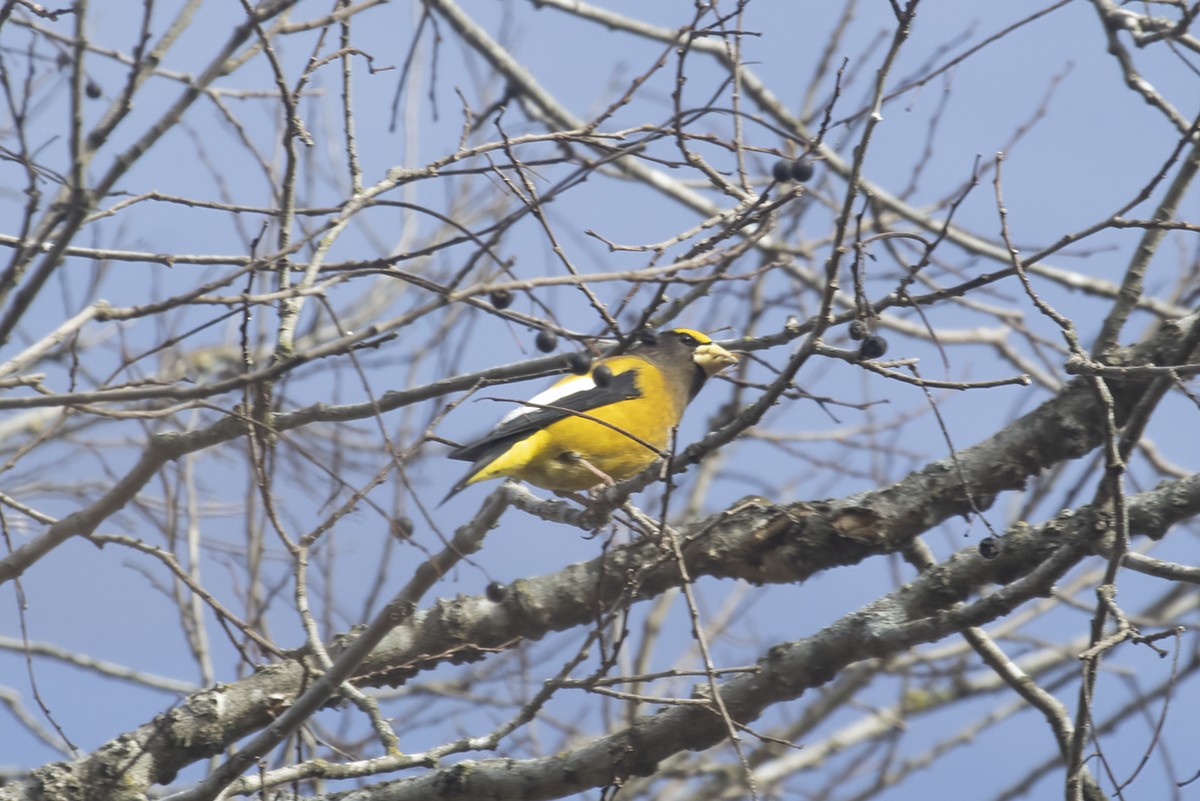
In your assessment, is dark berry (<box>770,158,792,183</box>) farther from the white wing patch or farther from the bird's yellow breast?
the white wing patch

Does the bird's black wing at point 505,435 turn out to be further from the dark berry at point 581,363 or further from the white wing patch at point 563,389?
the dark berry at point 581,363

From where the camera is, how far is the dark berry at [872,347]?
10.8ft

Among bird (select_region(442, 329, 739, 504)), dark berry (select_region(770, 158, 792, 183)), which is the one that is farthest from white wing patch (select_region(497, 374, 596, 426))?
dark berry (select_region(770, 158, 792, 183))

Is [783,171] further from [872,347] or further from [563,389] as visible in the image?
[563,389]

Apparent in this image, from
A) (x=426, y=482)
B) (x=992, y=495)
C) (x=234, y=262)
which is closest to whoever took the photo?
(x=234, y=262)

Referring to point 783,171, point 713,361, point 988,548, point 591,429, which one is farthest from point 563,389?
point 988,548

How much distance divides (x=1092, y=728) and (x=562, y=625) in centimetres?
194

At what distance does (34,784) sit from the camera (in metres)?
3.90

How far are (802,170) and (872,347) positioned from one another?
0.67 m

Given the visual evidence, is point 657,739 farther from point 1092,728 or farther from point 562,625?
point 1092,728

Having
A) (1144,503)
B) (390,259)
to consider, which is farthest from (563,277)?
(1144,503)

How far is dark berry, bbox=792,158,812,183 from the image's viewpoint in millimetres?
3631

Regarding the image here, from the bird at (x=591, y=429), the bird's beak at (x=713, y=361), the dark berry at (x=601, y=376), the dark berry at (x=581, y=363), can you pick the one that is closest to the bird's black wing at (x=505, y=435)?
the bird at (x=591, y=429)

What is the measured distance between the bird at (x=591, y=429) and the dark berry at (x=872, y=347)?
3.25 ft
